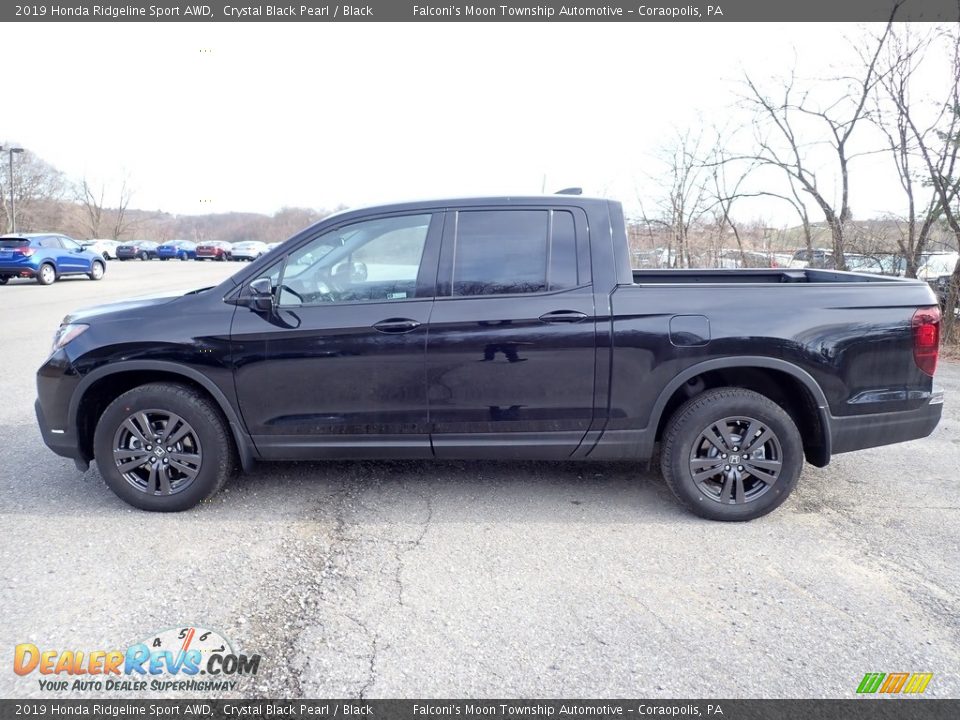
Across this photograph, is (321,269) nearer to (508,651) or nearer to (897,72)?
(508,651)

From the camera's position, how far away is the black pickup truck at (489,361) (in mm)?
3748

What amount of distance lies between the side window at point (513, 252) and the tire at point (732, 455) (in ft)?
3.63

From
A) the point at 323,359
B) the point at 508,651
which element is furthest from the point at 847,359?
the point at 323,359

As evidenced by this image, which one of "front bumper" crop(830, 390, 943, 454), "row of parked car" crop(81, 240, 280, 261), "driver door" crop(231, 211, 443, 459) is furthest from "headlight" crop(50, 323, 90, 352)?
"row of parked car" crop(81, 240, 280, 261)

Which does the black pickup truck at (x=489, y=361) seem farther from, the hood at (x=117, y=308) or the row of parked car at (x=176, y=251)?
the row of parked car at (x=176, y=251)

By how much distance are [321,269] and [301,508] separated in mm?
1489

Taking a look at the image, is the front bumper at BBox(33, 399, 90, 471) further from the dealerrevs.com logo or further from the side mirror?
the dealerrevs.com logo

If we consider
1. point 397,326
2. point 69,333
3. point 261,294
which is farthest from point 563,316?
point 69,333

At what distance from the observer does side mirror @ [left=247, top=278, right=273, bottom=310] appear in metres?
3.78

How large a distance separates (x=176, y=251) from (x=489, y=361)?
5748 cm

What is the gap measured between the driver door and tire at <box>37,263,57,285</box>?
2131cm

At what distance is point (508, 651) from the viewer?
262cm

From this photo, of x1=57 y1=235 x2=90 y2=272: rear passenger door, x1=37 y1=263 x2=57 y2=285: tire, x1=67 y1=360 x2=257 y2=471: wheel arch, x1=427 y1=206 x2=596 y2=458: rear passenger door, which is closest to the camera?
x1=427 y1=206 x2=596 y2=458: rear passenger door

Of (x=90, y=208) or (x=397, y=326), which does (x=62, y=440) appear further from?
(x=90, y=208)
